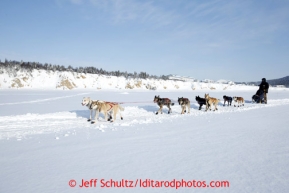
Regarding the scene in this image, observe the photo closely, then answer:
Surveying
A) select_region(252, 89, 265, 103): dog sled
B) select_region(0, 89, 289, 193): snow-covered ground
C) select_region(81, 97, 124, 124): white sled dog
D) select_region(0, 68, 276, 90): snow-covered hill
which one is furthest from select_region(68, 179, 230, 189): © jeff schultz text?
select_region(0, 68, 276, 90): snow-covered hill

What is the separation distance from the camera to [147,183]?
287cm

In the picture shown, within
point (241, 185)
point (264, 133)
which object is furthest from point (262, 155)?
point (264, 133)

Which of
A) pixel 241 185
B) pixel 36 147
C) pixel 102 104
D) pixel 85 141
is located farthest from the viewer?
pixel 102 104

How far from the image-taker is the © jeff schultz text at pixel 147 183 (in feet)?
9.12

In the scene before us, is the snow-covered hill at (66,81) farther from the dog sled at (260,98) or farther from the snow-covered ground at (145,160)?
the snow-covered ground at (145,160)

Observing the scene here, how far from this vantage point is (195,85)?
74.1 metres

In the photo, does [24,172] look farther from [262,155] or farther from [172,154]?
[262,155]

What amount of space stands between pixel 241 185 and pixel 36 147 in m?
4.59

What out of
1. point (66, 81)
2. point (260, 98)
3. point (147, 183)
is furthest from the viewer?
point (66, 81)

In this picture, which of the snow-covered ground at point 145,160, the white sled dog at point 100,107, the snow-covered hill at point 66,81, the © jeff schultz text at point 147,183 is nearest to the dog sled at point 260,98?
the snow-covered ground at point 145,160

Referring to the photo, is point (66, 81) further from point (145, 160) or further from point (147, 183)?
point (147, 183)

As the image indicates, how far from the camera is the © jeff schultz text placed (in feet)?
9.12

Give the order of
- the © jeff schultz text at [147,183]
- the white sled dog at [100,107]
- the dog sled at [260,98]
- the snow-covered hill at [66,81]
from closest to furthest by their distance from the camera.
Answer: the © jeff schultz text at [147,183], the white sled dog at [100,107], the dog sled at [260,98], the snow-covered hill at [66,81]

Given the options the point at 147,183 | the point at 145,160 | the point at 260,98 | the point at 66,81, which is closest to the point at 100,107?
the point at 145,160
